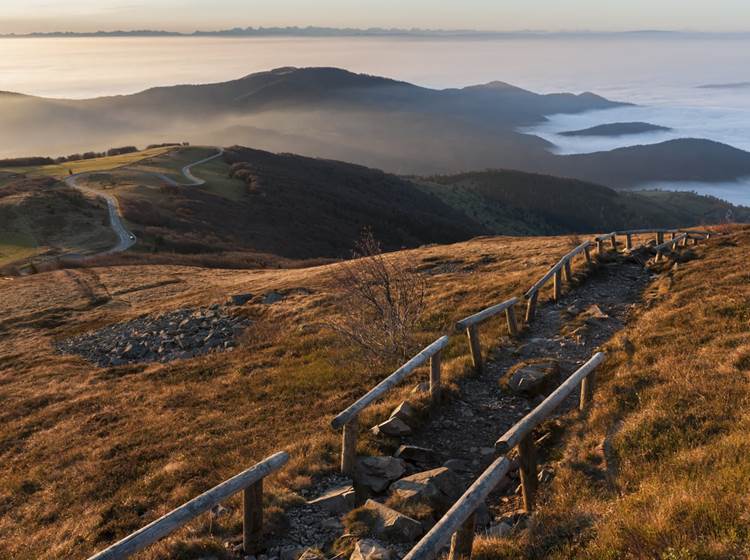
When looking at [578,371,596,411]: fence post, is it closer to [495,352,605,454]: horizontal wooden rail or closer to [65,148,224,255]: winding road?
[495,352,605,454]: horizontal wooden rail

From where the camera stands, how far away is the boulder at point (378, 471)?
358 inches

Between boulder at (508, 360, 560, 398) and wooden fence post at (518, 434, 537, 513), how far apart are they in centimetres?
416

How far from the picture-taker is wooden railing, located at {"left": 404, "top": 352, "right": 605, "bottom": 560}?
5934 mm

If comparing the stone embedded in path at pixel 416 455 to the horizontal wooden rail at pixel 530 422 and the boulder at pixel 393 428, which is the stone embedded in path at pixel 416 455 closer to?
the boulder at pixel 393 428

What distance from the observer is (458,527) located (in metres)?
6.28

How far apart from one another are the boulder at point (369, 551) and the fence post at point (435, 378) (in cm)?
480

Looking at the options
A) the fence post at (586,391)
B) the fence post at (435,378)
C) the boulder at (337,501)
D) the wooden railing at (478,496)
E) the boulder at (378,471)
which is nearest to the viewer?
the wooden railing at (478,496)

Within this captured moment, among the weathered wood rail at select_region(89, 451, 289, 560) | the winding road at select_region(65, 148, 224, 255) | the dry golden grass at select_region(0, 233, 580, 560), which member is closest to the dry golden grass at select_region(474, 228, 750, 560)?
the weathered wood rail at select_region(89, 451, 289, 560)

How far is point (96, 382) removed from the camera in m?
20.9

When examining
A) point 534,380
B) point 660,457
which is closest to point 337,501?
point 660,457

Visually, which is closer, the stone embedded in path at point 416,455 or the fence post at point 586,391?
the stone embedded in path at point 416,455

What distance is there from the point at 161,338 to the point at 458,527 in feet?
70.6

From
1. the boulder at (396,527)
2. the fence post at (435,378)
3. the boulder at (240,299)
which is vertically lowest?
the boulder at (240,299)

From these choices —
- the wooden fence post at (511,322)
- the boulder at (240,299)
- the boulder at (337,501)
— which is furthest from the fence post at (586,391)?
the boulder at (240,299)
